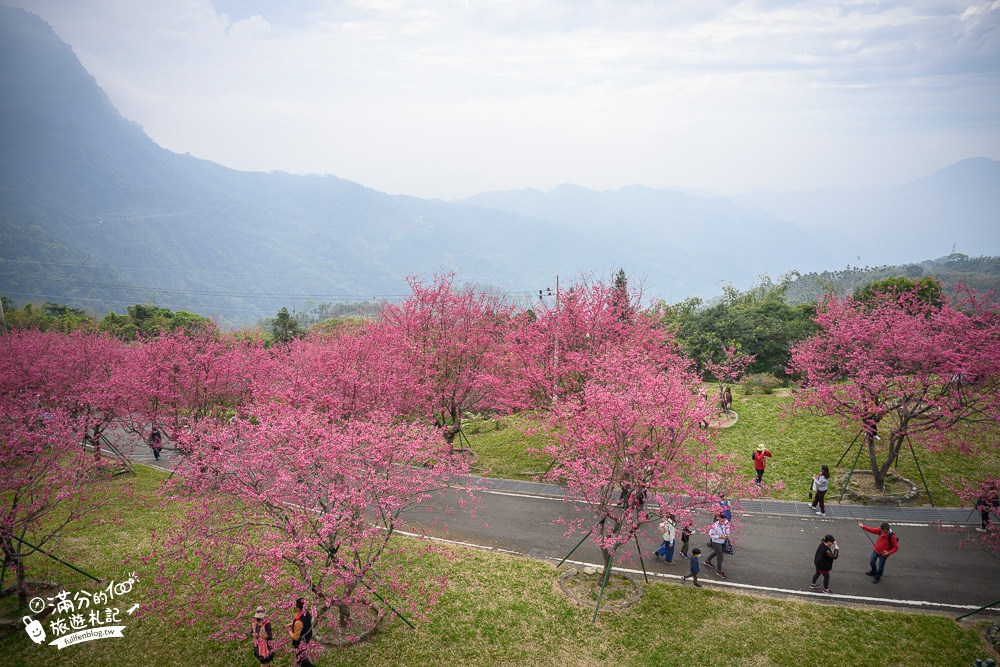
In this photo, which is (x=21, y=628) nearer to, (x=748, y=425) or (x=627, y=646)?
(x=627, y=646)

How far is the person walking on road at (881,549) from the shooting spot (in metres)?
13.6

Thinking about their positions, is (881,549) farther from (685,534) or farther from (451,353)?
(451,353)

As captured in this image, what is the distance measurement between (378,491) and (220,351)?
17035 millimetres

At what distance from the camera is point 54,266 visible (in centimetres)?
19950

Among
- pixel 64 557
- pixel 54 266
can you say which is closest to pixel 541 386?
pixel 64 557

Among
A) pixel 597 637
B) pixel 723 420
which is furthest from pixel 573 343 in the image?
pixel 597 637

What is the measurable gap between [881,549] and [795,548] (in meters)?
2.45

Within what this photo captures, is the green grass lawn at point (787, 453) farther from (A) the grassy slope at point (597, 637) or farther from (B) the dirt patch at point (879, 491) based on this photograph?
(A) the grassy slope at point (597, 637)

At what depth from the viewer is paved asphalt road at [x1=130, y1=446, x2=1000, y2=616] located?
13.6 m

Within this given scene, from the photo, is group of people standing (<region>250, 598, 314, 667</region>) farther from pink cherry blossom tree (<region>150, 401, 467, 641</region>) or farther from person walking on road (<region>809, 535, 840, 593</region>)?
person walking on road (<region>809, 535, 840, 593</region>)

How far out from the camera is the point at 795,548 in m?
15.9

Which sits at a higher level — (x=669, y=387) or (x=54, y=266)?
(x=54, y=266)

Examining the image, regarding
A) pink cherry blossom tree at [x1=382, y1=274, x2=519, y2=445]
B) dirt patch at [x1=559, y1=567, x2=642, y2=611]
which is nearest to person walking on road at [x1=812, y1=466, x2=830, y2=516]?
dirt patch at [x1=559, y1=567, x2=642, y2=611]

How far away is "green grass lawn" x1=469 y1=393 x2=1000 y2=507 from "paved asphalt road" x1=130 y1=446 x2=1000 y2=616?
4.87ft
